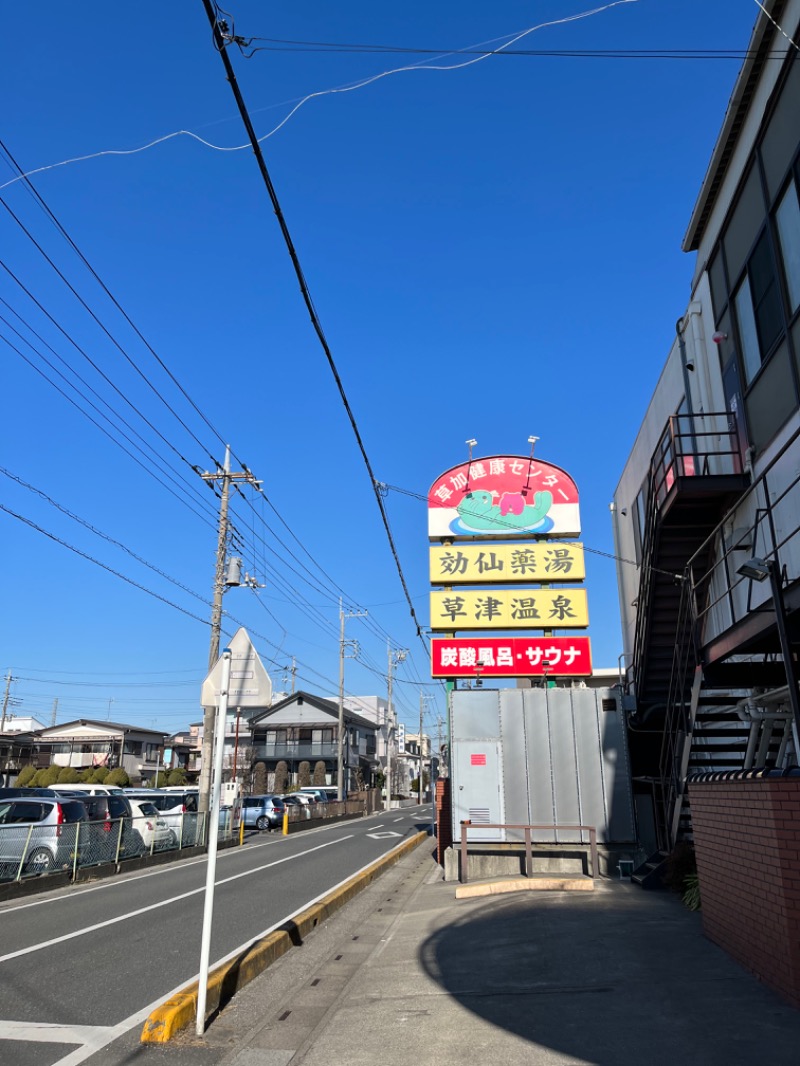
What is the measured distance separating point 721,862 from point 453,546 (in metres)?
14.2

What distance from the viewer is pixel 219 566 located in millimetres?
26828

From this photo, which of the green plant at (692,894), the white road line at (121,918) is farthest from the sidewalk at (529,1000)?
the white road line at (121,918)

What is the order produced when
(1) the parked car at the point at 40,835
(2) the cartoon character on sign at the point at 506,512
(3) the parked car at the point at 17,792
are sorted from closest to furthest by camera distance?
(1) the parked car at the point at 40,835, (2) the cartoon character on sign at the point at 506,512, (3) the parked car at the point at 17,792

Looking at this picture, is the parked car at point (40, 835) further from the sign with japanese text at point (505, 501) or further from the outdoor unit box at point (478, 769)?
the sign with japanese text at point (505, 501)

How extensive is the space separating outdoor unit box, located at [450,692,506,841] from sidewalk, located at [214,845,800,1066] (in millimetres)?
4601

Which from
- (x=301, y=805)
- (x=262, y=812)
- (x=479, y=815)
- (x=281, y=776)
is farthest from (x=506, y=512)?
(x=281, y=776)

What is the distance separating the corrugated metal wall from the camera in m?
14.2

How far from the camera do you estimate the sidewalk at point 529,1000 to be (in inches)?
197

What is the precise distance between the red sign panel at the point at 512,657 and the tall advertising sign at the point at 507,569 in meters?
0.03

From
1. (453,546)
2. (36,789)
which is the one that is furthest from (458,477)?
(36,789)

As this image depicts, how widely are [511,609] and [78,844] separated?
11.4m

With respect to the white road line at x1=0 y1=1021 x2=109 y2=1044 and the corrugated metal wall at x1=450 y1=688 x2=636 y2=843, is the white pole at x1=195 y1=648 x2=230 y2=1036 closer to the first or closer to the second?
the white road line at x1=0 y1=1021 x2=109 y2=1044

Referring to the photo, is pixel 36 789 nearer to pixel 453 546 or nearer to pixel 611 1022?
pixel 453 546

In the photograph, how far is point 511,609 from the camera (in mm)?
20375
